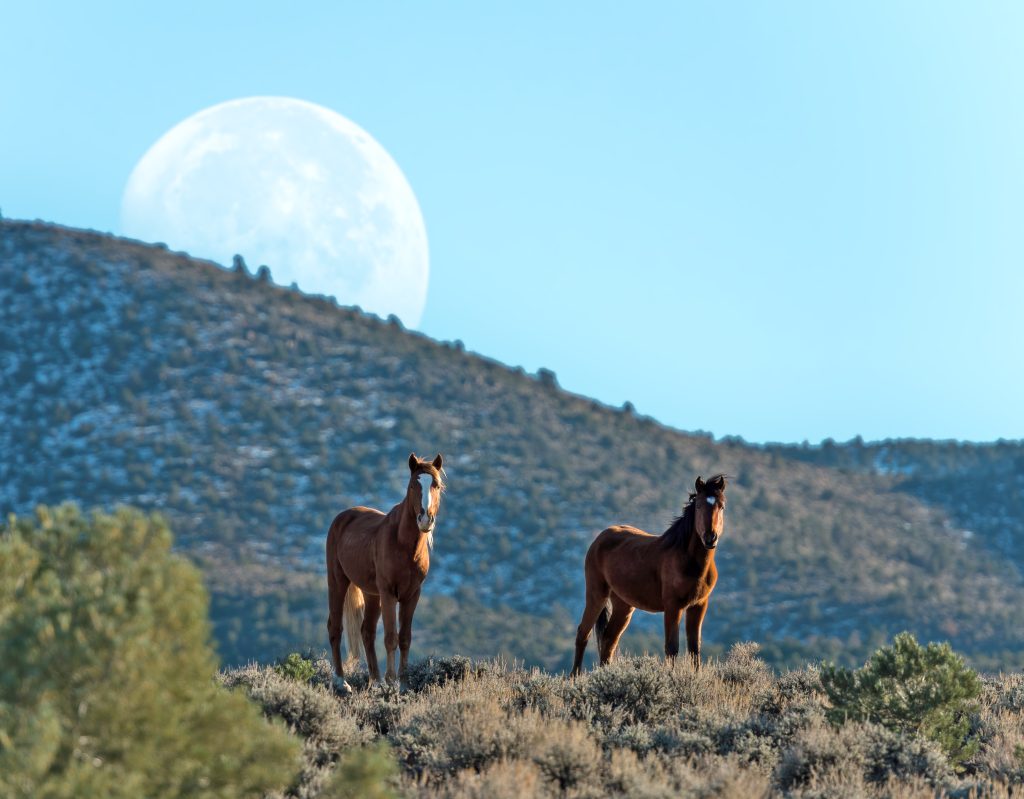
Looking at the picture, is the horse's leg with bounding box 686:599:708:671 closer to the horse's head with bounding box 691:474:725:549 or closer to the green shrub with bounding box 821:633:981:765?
the horse's head with bounding box 691:474:725:549

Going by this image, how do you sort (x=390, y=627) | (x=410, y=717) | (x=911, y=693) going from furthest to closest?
(x=390, y=627)
(x=911, y=693)
(x=410, y=717)

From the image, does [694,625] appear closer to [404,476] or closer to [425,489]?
[425,489]

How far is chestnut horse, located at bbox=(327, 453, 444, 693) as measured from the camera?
1371cm

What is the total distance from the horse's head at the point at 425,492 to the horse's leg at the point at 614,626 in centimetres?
345

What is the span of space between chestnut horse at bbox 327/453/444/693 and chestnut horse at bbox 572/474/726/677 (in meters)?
2.43

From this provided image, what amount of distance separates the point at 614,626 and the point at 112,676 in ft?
33.0

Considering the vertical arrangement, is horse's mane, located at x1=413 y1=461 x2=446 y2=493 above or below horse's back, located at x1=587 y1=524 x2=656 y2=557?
above

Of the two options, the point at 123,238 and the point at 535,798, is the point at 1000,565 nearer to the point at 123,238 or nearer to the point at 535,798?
the point at 123,238

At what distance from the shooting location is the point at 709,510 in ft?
45.1

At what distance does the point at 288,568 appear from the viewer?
6462 centimetres

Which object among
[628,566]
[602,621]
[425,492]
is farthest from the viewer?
[602,621]

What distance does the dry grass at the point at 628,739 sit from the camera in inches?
383

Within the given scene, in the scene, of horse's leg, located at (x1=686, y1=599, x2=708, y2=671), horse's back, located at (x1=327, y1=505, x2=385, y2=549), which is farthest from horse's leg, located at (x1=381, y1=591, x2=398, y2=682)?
horse's leg, located at (x1=686, y1=599, x2=708, y2=671)

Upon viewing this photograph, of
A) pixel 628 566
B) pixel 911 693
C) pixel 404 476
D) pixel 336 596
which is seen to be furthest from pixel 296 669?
pixel 404 476
